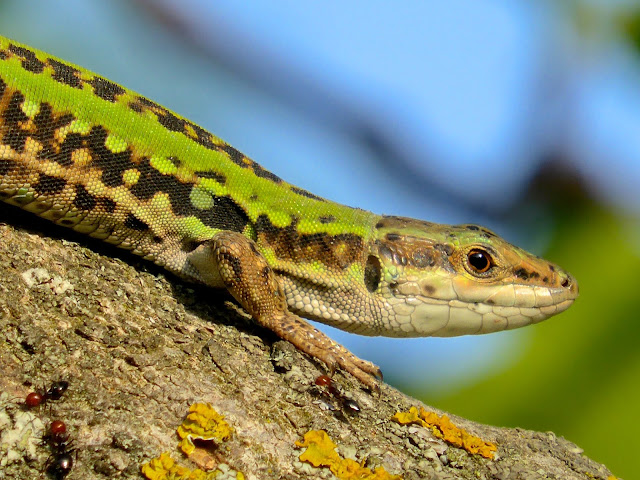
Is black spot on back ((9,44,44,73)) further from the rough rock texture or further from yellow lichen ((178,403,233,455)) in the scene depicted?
yellow lichen ((178,403,233,455))

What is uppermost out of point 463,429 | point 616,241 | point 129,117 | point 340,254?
point 616,241

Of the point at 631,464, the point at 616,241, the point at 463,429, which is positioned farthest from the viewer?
the point at 616,241

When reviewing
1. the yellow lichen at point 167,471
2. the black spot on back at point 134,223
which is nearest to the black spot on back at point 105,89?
the black spot on back at point 134,223

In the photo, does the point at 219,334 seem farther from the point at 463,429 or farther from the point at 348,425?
the point at 463,429

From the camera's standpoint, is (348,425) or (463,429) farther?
(463,429)

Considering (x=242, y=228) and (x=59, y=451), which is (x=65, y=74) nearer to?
(x=242, y=228)

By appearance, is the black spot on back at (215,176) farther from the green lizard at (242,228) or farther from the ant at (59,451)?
the ant at (59,451)

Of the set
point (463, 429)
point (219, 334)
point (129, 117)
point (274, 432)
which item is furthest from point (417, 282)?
point (129, 117)

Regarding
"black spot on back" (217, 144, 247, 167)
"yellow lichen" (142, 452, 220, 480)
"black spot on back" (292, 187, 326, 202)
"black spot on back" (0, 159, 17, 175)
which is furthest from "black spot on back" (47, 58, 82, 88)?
"yellow lichen" (142, 452, 220, 480)
